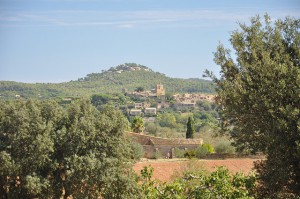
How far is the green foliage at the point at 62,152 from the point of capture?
13.9 m

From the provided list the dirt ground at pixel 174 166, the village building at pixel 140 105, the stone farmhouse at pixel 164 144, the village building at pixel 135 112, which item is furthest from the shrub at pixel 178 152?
the village building at pixel 140 105

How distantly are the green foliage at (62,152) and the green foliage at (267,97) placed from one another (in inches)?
183

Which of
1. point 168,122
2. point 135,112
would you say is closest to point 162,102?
point 135,112

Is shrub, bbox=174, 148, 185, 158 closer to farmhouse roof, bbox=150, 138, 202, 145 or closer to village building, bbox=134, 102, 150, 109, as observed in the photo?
farmhouse roof, bbox=150, 138, 202, 145

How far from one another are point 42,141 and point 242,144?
6598 mm

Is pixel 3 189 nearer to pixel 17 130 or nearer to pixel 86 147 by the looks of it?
pixel 17 130

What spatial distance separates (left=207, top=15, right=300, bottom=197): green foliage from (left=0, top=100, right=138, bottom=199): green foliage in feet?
15.2

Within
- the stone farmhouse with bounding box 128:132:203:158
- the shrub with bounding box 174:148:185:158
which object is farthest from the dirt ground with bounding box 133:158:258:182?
the stone farmhouse with bounding box 128:132:203:158

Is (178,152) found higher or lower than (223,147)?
lower

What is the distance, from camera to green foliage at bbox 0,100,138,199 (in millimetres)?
13914

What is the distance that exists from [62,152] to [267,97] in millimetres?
8002

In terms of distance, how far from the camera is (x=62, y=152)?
48.2 ft

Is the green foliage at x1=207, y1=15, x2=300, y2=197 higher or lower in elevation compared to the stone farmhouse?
higher

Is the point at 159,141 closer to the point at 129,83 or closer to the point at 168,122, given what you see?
the point at 168,122
